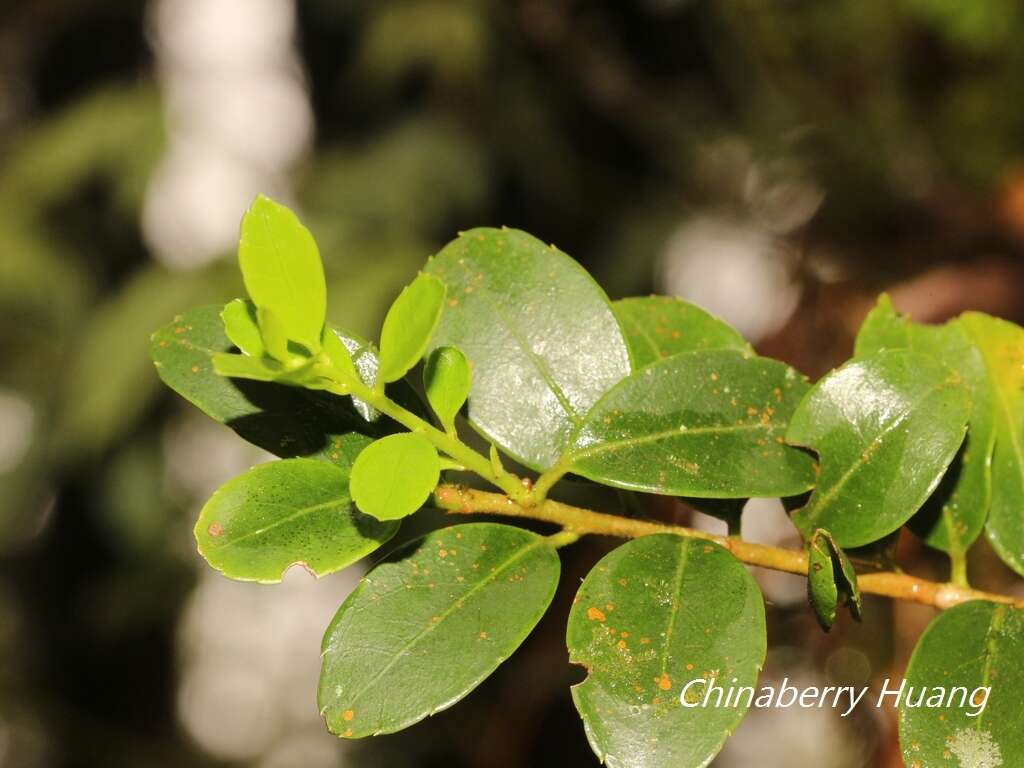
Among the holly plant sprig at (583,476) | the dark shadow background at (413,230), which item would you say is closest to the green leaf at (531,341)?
→ the holly plant sprig at (583,476)

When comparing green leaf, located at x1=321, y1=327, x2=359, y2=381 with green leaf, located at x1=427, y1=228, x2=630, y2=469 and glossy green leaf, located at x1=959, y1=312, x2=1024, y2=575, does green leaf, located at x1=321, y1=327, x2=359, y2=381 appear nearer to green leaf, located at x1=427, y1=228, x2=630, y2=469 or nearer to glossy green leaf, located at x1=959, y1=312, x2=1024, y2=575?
green leaf, located at x1=427, y1=228, x2=630, y2=469

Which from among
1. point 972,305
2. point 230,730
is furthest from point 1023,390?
point 230,730

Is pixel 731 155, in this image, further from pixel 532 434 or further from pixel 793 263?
pixel 532 434


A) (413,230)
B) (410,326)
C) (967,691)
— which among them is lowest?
(413,230)

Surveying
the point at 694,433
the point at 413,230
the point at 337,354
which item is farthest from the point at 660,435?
the point at 413,230

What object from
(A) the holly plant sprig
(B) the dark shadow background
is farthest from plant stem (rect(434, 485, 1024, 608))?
(B) the dark shadow background

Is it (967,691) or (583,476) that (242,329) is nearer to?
(583,476)
